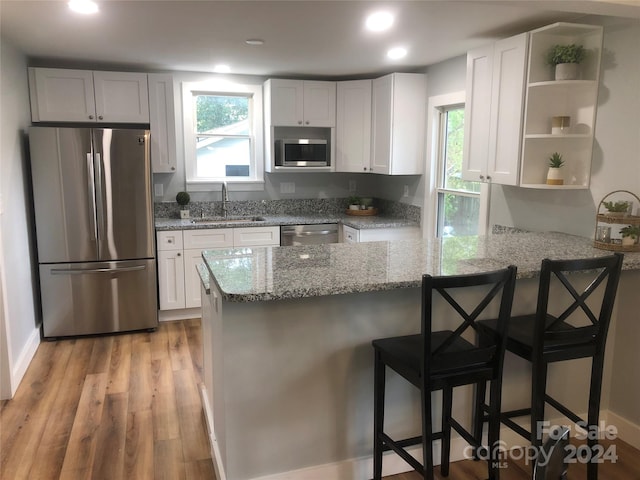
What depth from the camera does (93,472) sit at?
2.37 metres

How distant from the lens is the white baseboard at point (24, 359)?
317 cm

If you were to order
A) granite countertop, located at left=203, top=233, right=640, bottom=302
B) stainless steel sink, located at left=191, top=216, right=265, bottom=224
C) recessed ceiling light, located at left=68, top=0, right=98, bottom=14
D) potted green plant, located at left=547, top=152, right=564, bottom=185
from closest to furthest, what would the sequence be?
granite countertop, located at left=203, top=233, right=640, bottom=302, recessed ceiling light, located at left=68, top=0, right=98, bottom=14, potted green plant, located at left=547, top=152, right=564, bottom=185, stainless steel sink, located at left=191, top=216, right=265, bottom=224

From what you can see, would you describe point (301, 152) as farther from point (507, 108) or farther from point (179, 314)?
point (507, 108)

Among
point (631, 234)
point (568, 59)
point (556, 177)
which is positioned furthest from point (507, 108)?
point (631, 234)

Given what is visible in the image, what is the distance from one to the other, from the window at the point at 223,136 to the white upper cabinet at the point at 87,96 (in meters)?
0.53

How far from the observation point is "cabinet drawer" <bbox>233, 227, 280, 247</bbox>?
457cm

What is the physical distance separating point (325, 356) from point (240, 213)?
3.15 meters

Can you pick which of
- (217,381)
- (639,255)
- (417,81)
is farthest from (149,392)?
(417,81)

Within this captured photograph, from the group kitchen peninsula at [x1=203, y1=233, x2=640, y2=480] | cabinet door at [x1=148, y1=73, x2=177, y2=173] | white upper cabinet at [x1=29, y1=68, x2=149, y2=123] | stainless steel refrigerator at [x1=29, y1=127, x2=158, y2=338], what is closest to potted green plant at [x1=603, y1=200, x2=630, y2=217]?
kitchen peninsula at [x1=203, y1=233, x2=640, y2=480]

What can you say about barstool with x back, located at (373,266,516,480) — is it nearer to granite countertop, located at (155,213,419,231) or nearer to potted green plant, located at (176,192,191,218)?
granite countertop, located at (155,213,419,231)

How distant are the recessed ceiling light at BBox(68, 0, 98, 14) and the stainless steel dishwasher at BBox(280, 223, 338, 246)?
94.4 inches

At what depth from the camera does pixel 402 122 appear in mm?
4434

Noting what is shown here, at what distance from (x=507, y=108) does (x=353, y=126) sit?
2.02 metres

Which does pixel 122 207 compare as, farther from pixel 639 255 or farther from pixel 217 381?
pixel 639 255
